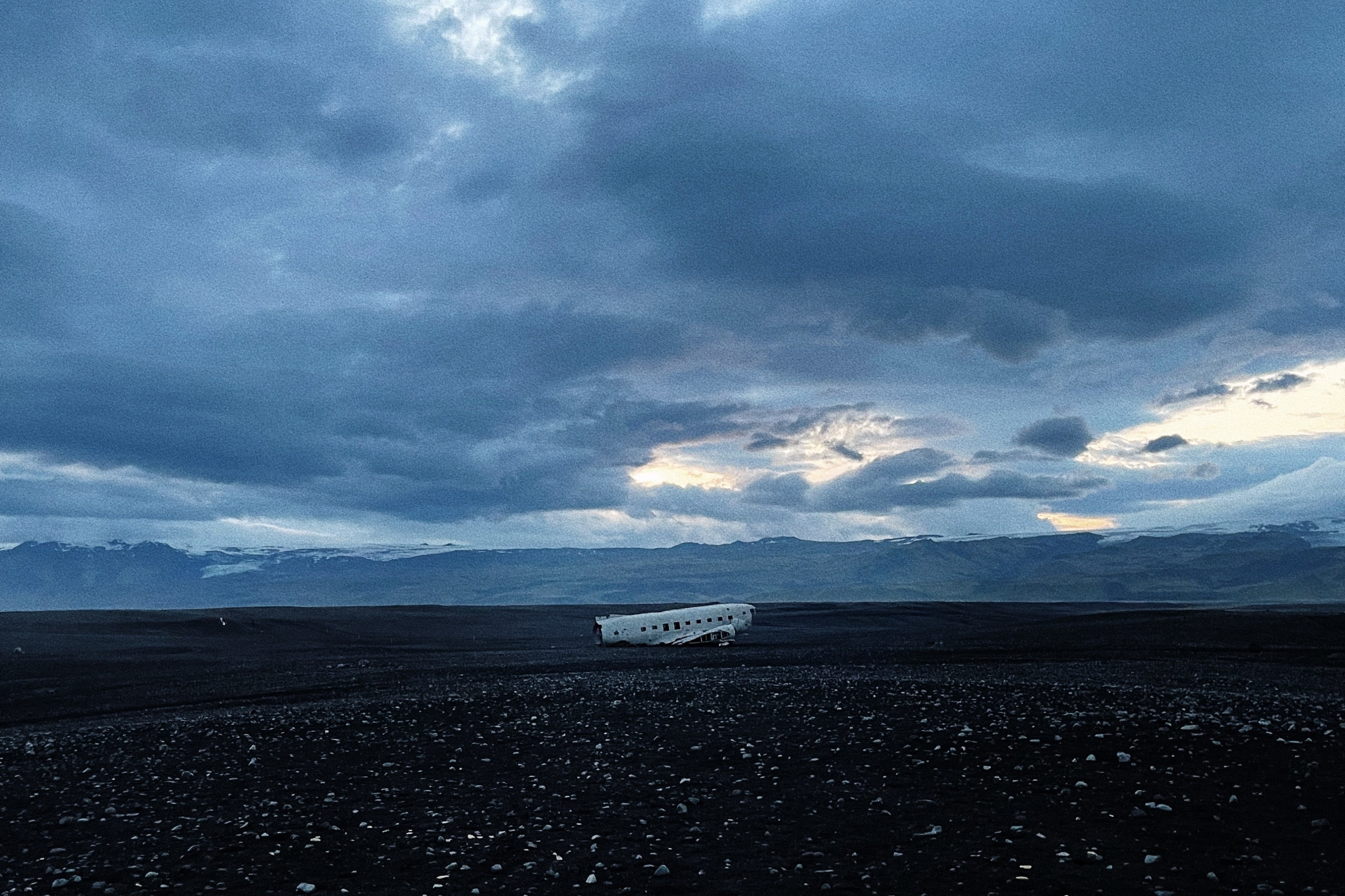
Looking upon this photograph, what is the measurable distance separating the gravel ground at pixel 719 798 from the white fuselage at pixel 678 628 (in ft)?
147

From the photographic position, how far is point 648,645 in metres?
77.4


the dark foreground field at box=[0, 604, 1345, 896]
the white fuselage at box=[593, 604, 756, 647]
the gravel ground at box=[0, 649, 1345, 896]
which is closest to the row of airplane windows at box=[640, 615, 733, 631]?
the white fuselage at box=[593, 604, 756, 647]

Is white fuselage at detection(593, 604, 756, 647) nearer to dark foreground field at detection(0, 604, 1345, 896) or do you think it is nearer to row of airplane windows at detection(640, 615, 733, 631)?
row of airplane windows at detection(640, 615, 733, 631)

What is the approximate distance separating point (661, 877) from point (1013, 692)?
21085mm

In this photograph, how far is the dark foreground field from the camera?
14039 millimetres

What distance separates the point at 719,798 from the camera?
61.0 ft

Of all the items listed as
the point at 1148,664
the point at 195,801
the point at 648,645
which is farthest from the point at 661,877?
the point at 648,645

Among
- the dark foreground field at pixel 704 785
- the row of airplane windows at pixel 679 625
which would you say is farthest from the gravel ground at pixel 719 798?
the row of airplane windows at pixel 679 625

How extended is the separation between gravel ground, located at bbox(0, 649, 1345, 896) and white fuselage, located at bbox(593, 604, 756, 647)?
44.7 metres

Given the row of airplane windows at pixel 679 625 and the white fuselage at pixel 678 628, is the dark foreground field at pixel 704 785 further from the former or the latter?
the row of airplane windows at pixel 679 625

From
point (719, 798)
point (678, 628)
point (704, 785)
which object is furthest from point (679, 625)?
point (719, 798)

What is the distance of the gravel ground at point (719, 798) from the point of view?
45.5 ft

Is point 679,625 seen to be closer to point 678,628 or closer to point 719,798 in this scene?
point 678,628

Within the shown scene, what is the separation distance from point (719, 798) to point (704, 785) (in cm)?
123
